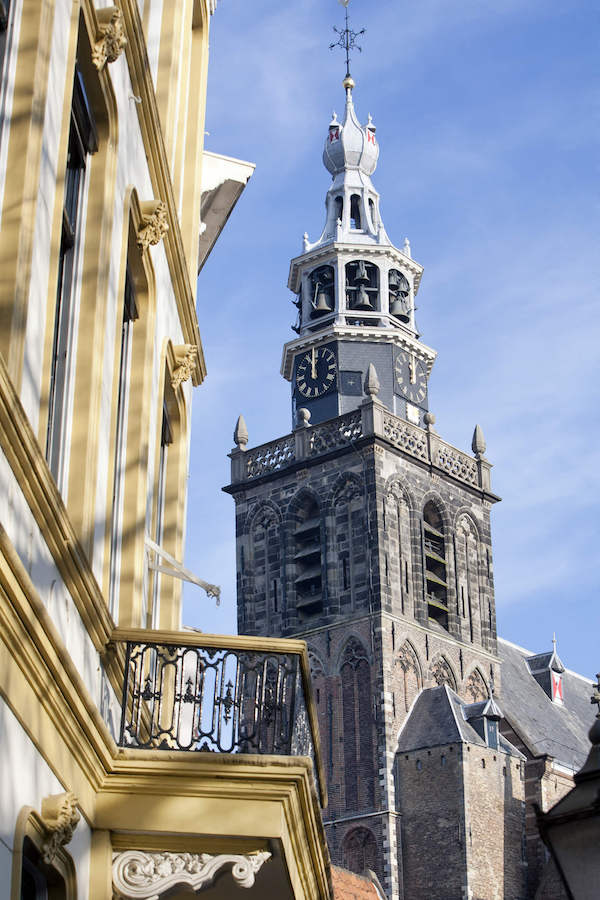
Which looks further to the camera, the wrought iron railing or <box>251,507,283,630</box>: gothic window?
<box>251,507,283,630</box>: gothic window

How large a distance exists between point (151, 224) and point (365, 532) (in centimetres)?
3998

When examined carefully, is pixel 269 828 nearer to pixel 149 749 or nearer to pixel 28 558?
pixel 149 749

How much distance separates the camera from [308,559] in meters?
49.7

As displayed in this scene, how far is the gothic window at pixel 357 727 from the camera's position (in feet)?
149

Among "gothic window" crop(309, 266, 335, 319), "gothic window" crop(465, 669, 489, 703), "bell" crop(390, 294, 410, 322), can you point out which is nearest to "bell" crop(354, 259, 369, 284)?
"gothic window" crop(309, 266, 335, 319)

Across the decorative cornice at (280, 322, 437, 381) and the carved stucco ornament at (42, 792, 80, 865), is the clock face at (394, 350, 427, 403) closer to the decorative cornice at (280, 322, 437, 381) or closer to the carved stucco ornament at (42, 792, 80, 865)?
the decorative cornice at (280, 322, 437, 381)

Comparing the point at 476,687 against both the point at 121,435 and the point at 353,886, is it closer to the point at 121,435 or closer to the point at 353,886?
the point at 353,886

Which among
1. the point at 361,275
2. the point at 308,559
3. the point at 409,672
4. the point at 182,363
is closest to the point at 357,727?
the point at 409,672

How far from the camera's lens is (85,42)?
22.6ft

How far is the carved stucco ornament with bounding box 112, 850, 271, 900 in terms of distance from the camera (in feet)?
20.6

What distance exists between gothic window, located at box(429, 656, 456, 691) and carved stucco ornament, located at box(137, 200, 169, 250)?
4083cm

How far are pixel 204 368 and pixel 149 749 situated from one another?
5.40 metres

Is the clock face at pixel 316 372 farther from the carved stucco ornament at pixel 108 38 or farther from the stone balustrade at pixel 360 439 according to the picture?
the carved stucco ornament at pixel 108 38

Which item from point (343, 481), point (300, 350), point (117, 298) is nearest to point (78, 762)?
point (117, 298)
